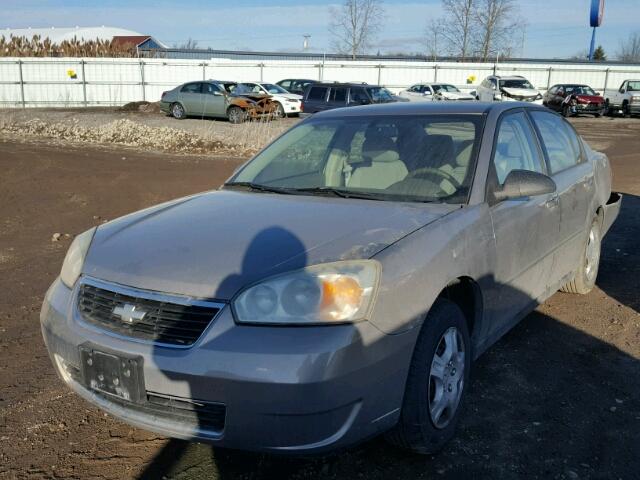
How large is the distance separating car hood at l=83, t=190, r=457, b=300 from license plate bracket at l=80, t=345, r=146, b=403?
31 cm

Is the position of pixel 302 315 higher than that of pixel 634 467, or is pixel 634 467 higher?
pixel 302 315

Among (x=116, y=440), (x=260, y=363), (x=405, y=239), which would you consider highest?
(x=405, y=239)

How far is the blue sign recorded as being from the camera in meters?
45.9

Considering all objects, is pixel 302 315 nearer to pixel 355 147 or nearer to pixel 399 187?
pixel 399 187

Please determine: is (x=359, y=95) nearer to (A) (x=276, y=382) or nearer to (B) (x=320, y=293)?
(B) (x=320, y=293)

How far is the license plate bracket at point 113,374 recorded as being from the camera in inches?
96.4

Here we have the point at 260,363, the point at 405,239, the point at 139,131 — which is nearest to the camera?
the point at 260,363

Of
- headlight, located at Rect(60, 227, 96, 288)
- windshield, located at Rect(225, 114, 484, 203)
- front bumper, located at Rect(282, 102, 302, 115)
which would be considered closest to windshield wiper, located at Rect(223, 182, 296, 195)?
windshield, located at Rect(225, 114, 484, 203)

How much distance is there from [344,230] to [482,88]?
31878mm

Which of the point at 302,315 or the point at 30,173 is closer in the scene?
the point at 302,315

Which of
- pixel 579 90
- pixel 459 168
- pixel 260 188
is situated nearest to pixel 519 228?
pixel 459 168

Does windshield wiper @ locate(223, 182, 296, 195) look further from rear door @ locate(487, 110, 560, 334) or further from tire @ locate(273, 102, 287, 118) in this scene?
tire @ locate(273, 102, 287, 118)

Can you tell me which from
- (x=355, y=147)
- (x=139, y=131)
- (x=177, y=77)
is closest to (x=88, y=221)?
(x=355, y=147)

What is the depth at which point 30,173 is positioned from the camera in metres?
10.9
